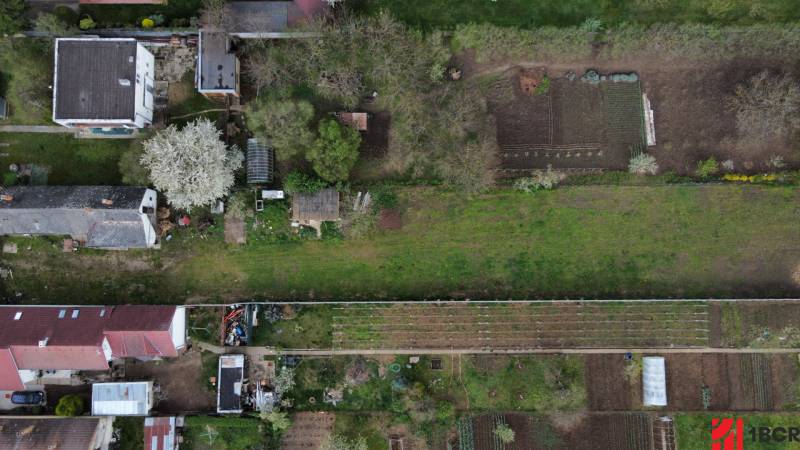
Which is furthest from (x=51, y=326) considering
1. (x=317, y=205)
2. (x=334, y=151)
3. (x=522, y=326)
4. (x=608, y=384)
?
(x=608, y=384)

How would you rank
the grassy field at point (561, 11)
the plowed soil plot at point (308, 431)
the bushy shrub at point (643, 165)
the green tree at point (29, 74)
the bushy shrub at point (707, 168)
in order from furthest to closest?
the grassy field at point (561, 11), the plowed soil plot at point (308, 431), the bushy shrub at point (643, 165), the bushy shrub at point (707, 168), the green tree at point (29, 74)

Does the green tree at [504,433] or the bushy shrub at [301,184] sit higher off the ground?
the bushy shrub at [301,184]

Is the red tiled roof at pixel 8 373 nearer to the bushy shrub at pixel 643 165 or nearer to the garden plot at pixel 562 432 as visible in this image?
the garden plot at pixel 562 432

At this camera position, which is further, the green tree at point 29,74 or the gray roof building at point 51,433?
the green tree at point 29,74

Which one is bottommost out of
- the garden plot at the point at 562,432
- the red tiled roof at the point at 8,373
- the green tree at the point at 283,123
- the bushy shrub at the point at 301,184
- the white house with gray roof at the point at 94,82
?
the garden plot at the point at 562,432

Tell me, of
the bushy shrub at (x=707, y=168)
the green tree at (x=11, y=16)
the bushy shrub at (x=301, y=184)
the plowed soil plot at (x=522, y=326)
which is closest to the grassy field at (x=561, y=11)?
the bushy shrub at (x=707, y=168)

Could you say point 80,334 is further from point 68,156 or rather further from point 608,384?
point 608,384

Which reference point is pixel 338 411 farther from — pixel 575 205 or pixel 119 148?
pixel 119 148
